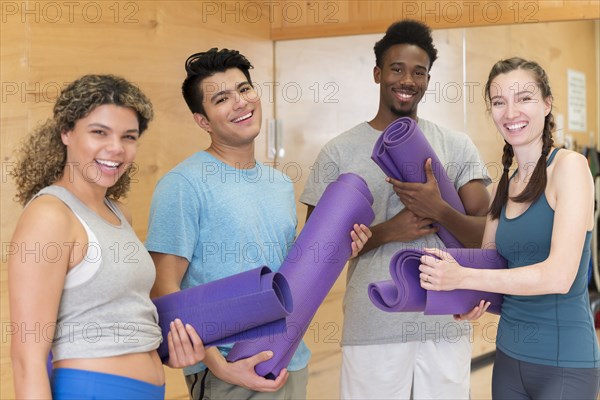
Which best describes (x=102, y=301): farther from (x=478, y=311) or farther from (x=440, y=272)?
(x=478, y=311)

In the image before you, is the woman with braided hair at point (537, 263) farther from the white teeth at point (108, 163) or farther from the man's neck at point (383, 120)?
the white teeth at point (108, 163)

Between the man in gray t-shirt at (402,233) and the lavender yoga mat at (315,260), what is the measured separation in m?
0.24

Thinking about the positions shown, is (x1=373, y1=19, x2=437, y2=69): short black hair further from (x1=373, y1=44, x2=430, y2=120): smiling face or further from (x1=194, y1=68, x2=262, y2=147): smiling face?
(x1=194, y1=68, x2=262, y2=147): smiling face

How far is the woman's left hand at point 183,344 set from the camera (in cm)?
162

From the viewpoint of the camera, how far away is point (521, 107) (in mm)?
1821

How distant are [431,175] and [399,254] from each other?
38 centimetres

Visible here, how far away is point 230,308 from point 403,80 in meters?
1.06

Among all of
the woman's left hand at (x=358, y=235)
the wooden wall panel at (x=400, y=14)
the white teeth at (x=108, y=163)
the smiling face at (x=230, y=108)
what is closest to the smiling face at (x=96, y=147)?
Answer: the white teeth at (x=108, y=163)

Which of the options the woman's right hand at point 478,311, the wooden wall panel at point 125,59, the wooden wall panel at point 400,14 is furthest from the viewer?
the wooden wall panel at point 400,14

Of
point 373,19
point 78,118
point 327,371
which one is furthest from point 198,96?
point 327,371

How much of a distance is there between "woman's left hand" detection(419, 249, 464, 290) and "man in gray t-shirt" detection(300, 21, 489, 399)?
0.34 meters

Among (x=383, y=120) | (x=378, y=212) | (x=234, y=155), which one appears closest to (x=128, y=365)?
(x=234, y=155)

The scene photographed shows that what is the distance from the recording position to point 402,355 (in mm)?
2176

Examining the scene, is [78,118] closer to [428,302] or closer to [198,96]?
[198,96]
